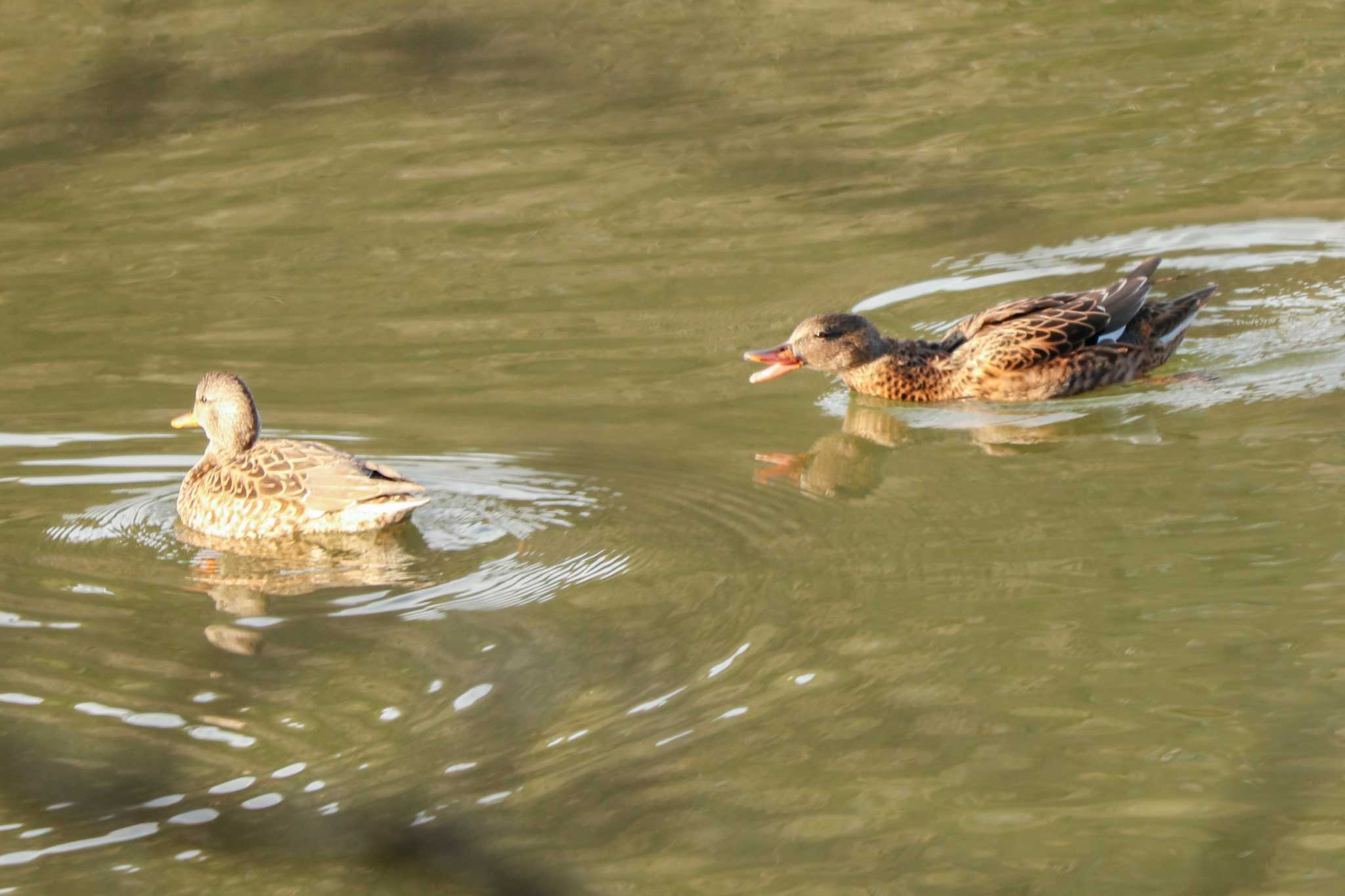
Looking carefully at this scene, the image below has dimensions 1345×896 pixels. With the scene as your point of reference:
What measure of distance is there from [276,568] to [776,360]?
2.80m

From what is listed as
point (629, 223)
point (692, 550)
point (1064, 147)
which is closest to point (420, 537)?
point (692, 550)

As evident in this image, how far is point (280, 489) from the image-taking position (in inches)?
275

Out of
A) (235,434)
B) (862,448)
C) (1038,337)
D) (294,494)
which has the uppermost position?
(235,434)

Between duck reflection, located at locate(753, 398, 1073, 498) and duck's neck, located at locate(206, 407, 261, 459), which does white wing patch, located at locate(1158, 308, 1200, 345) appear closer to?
duck reflection, located at locate(753, 398, 1073, 498)

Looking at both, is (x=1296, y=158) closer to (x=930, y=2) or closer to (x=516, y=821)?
(x=930, y=2)

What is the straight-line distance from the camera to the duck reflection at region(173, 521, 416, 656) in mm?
6262

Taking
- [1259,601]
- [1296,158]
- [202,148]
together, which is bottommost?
[1259,601]

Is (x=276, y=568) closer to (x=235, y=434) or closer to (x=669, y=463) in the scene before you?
(x=235, y=434)

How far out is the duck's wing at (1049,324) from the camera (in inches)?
334

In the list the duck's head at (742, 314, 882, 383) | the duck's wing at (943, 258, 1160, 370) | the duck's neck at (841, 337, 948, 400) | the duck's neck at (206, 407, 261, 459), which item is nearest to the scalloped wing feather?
the duck's wing at (943, 258, 1160, 370)

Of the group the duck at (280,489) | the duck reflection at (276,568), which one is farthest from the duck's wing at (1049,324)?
the duck reflection at (276,568)

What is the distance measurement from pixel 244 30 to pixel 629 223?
5215 millimetres

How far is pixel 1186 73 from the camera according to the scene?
512 inches

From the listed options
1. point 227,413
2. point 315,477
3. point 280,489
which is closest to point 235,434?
point 227,413
